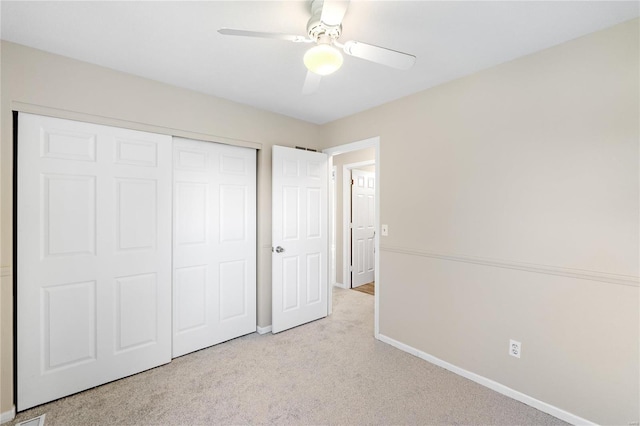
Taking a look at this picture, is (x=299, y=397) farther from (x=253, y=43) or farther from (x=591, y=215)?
(x=253, y=43)

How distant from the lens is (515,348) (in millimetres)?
1978

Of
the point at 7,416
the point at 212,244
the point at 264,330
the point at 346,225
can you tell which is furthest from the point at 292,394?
the point at 346,225

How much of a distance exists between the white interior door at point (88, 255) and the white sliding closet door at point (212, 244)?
14 centimetres

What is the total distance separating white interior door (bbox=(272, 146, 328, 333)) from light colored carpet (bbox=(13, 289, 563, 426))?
525 millimetres

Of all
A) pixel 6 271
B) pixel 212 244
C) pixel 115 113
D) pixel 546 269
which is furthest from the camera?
pixel 212 244

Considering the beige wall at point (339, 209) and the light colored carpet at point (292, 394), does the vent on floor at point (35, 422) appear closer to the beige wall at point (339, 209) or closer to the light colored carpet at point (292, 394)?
the light colored carpet at point (292, 394)

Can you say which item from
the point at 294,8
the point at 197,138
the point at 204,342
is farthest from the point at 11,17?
the point at 204,342

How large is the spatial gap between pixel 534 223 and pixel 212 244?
261cm

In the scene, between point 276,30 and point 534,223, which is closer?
point 276,30

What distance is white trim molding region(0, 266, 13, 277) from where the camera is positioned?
1737mm

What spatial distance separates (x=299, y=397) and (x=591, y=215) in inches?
86.3

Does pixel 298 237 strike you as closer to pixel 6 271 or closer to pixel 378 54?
pixel 378 54

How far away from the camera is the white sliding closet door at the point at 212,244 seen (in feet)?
8.27

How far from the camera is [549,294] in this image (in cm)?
184
